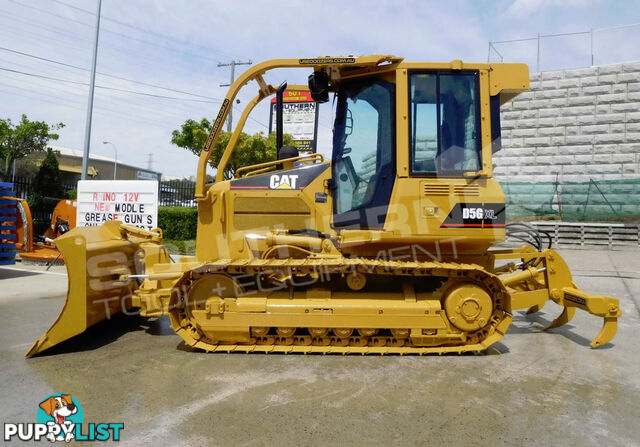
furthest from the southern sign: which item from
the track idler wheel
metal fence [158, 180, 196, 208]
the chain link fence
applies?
the track idler wheel

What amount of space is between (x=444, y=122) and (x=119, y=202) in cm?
966

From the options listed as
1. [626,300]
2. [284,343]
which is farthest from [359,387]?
[626,300]

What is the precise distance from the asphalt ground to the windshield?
1.82 meters

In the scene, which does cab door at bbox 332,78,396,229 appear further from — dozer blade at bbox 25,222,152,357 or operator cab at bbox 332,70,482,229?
dozer blade at bbox 25,222,152,357

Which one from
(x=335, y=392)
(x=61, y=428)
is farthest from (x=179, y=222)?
(x=335, y=392)

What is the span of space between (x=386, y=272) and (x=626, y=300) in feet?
18.8

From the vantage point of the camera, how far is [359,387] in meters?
3.63

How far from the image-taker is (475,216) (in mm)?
4355

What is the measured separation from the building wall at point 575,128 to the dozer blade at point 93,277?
16792mm

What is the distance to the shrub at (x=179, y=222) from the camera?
1506 centimetres

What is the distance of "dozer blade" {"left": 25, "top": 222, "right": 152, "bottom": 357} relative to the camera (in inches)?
172

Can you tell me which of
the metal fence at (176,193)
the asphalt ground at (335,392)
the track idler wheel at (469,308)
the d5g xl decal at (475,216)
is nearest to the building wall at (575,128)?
the metal fence at (176,193)

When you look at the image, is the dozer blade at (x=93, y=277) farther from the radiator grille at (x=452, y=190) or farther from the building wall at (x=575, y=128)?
the building wall at (x=575, y=128)

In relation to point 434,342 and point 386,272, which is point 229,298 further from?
point 434,342
